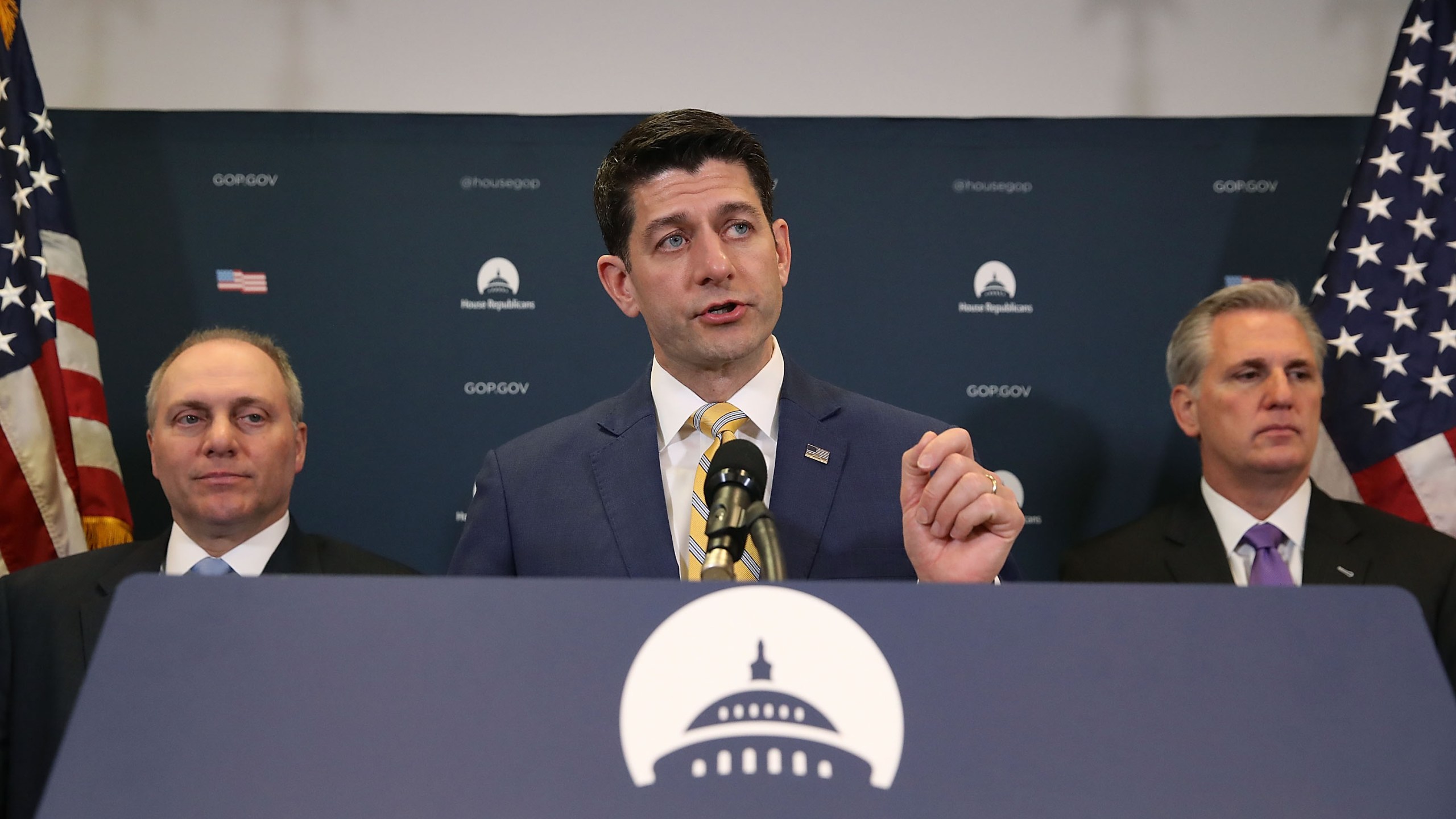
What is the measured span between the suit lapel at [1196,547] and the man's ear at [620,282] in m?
1.42

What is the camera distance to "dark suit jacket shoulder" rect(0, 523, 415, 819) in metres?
2.31

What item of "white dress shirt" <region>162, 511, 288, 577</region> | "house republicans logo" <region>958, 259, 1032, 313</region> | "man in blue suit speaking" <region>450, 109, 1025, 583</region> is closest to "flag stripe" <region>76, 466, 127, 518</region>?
"white dress shirt" <region>162, 511, 288, 577</region>

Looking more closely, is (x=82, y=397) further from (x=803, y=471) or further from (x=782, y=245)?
(x=803, y=471)

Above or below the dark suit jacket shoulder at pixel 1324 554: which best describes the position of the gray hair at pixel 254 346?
above

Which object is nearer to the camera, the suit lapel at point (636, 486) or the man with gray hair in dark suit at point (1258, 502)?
the suit lapel at point (636, 486)

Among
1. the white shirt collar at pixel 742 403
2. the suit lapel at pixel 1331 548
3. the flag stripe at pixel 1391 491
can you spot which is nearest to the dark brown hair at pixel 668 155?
the white shirt collar at pixel 742 403

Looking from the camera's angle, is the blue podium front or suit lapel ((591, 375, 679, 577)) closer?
the blue podium front

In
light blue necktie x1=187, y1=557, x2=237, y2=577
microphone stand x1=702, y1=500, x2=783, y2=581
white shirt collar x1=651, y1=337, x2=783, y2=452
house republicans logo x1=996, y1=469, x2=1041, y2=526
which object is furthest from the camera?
house republicans logo x1=996, y1=469, x2=1041, y2=526

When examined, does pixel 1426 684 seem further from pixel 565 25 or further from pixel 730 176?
pixel 565 25

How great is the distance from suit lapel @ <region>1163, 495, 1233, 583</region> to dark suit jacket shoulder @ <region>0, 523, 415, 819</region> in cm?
184

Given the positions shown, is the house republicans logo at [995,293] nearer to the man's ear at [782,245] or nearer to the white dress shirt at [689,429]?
the man's ear at [782,245]

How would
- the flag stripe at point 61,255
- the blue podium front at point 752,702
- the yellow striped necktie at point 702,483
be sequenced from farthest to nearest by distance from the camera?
1. the flag stripe at point 61,255
2. the yellow striped necktie at point 702,483
3. the blue podium front at point 752,702

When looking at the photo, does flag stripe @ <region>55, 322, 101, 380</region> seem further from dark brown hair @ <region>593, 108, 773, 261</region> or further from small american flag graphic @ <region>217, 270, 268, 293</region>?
dark brown hair @ <region>593, 108, 773, 261</region>

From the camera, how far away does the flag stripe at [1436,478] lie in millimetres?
2707
